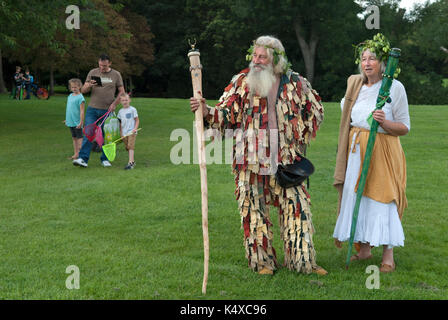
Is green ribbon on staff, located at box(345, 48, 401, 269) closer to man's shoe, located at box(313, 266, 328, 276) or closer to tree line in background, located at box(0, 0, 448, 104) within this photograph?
man's shoe, located at box(313, 266, 328, 276)

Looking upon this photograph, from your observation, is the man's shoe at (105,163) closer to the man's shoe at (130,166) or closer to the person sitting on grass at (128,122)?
the man's shoe at (130,166)

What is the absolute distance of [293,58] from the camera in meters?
44.5

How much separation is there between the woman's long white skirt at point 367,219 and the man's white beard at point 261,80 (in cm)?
106

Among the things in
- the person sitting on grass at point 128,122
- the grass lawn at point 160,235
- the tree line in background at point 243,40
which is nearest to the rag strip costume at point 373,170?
the grass lawn at point 160,235

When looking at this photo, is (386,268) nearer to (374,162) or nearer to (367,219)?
(367,219)

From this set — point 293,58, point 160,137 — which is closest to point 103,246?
point 160,137

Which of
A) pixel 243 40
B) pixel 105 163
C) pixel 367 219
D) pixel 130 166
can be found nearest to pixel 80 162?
pixel 105 163

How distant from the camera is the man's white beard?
4.68m

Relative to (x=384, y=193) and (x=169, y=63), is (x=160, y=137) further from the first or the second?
(x=169, y=63)

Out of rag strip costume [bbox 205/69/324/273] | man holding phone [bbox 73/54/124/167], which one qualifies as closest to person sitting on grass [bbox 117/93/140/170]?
man holding phone [bbox 73/54/124/167]

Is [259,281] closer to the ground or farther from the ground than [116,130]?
closer to the ground

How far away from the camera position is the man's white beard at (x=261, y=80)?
184 inches

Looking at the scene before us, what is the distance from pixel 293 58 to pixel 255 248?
40.9 meters

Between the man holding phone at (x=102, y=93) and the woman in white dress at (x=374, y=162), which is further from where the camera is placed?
the man holding phone at (x=102, y=93)
